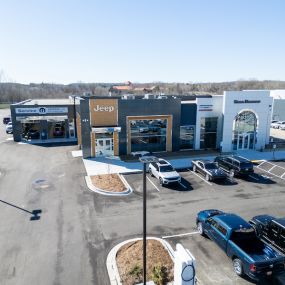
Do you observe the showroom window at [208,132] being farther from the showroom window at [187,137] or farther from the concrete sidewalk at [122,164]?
the concrete sidewalk at [122,164]

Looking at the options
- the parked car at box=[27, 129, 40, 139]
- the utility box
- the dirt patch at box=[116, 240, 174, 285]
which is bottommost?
the dirt patch at box=[116, 240, 174, 285]

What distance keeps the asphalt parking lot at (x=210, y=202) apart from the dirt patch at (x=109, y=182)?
972mm

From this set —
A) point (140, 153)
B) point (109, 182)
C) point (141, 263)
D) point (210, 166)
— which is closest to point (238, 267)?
point (141, 263)

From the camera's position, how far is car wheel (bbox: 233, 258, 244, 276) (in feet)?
36.0

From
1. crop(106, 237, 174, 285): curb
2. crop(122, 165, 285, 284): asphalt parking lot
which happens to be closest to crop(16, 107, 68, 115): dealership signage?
crop(122, 165, 285, 284): asphalt parking lot

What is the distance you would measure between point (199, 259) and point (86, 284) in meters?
4.88

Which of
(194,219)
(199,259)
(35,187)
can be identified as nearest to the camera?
(199,259)

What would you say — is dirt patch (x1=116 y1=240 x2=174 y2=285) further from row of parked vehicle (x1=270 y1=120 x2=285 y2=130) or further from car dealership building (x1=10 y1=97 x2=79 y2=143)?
row of parked vehicle (x1=270 y1=120 x2=285 y2=130)

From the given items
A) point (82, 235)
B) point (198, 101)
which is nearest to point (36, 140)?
point (198, 101)

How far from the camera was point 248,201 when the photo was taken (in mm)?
18547

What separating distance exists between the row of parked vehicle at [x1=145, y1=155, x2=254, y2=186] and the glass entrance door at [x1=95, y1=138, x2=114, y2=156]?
23.9 feet

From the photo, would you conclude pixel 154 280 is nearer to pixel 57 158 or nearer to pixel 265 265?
pixel 265 265

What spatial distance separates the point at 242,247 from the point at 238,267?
31.2 inches

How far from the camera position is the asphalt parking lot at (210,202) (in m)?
11.7
